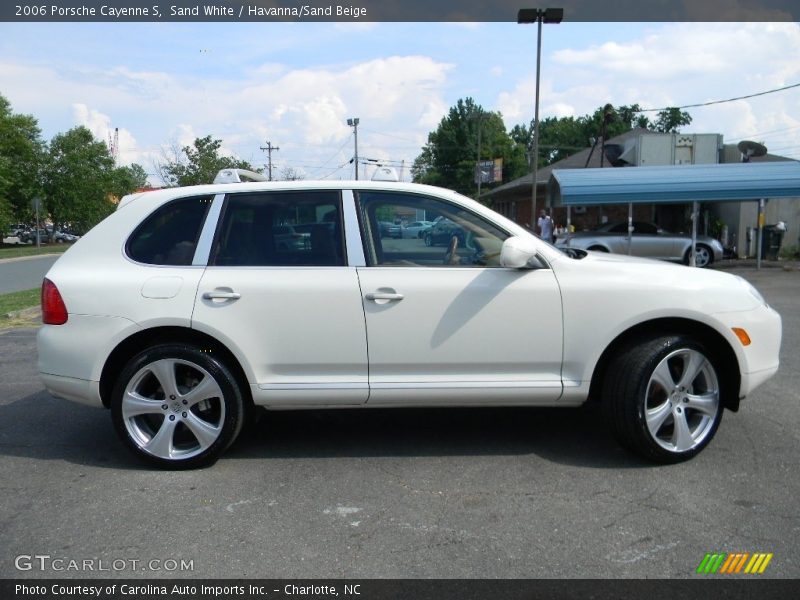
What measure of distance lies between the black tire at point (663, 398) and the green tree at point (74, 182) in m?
54.7

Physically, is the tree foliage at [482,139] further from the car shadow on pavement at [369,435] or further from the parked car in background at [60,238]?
the car shadow on pavement at [369,435]

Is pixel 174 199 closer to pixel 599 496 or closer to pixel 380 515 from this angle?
pixel 380 515

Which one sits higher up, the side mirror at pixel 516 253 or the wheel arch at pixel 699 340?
the side mirror at pixel 516 253

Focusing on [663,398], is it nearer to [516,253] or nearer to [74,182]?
[516,253]

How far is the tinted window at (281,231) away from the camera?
14.1ft

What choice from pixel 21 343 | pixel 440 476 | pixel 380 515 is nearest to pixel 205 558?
pixel 380 515

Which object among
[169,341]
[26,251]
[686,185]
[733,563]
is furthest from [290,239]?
[26,251]

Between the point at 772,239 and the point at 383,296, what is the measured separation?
22225 mm

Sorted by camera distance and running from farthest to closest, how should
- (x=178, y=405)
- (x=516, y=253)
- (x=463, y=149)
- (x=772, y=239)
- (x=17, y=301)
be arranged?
(x=463, y=149)
(x=772, y=239)
(x=17, y=301)
(x=178, y=405)
(x=516, y=253)

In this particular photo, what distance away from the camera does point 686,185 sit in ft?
61.1

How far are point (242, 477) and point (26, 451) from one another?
66.2 inches

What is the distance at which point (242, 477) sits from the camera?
4.22m

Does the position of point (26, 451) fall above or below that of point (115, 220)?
below

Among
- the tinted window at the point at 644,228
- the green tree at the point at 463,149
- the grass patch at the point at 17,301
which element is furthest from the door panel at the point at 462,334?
the green tree at the point at 463,149
